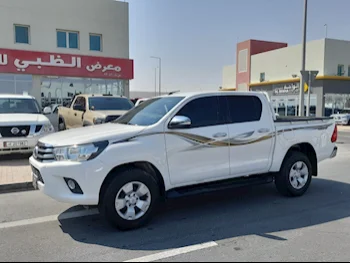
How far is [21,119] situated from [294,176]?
6.89 m

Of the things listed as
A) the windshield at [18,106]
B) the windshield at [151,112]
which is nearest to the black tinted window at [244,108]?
the windshield at [151,112]

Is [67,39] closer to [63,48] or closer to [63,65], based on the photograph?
[63,48]

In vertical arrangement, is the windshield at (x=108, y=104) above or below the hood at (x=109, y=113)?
above

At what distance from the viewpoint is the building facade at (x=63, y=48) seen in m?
17.1

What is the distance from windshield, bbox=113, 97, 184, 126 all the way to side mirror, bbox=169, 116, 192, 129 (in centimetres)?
23

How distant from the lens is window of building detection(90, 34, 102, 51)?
19.3 m

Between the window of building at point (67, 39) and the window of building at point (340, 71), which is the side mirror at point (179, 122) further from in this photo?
the window of building at point (340, 71)

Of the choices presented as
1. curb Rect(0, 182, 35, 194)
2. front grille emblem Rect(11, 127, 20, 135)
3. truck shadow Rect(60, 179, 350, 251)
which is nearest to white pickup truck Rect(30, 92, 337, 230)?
truck shadow Rect(60, 179, 350, 251)

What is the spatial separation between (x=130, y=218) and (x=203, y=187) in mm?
1250

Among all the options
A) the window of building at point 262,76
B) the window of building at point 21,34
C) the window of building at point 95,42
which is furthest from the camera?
the window of building at point 262,76

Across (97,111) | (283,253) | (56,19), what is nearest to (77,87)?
(56,19)

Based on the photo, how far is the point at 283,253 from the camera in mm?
3697

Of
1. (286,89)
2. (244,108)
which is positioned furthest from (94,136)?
(286,89)

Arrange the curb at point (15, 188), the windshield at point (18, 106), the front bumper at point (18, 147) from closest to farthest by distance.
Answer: the curb at point (15, 188)
the front bumper at point (18, 147)
the windshield at point (18, 106)
